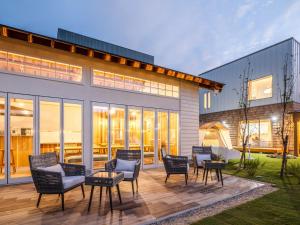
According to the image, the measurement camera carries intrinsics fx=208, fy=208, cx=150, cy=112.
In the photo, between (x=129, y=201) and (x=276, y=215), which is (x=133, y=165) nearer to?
(x=129, y=201)

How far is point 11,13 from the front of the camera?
89.9 m

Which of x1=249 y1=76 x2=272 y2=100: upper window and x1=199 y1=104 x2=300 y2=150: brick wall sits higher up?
x1=249 y1=76 x2=272 y2=100: upper window

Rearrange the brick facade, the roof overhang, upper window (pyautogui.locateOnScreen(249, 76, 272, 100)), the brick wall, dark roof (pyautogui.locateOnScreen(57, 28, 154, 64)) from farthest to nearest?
1. upper window (pyautogui.locateOnScreen(249, 76, 272, 100))
2. the brick wall
3. the brick facade
4. dark roof (pyautogui.locateOnScreen(57, 28, 154, 64))
5. the roof overhang

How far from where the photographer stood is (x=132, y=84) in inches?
310

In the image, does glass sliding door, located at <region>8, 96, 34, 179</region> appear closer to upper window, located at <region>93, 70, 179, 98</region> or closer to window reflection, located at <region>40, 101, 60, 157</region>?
window reflection, located at <region>40, 101, 60, 157</region>

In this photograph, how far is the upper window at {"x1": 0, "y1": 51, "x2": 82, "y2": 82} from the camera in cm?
551

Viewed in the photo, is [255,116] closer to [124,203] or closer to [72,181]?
[124,203]

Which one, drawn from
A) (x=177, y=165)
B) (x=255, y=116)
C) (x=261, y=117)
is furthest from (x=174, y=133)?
(x=255, y=116)

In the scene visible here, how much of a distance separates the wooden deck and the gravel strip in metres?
0.12

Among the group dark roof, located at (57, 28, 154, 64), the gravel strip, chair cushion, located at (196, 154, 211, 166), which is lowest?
the gravel strip

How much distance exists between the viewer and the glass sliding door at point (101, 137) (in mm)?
6977

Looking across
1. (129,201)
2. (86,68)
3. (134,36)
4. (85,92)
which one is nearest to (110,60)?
(86,68)

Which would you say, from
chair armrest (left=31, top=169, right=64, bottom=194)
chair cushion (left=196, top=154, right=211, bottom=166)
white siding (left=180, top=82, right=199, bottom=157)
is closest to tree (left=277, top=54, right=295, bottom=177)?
chair cushion (left=196, top=154, right=211, bottom=166)

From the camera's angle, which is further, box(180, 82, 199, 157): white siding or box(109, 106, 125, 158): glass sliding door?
box(180, 82, 199, 157): white siding
